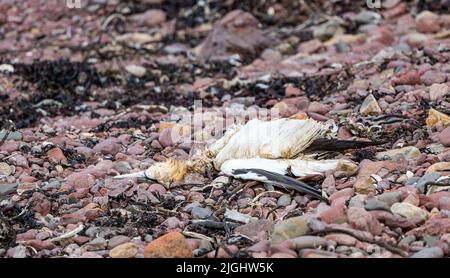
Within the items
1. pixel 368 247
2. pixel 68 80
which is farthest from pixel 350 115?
pixel 68 80

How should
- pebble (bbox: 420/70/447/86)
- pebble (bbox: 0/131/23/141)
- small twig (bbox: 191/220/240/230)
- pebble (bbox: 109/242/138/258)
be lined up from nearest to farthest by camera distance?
pebble (bbox: 109/242/138/258) < small twig (bbox: 191/220/240/230) < pebble (bbox: 0/131/23/141) < pebble (bbox: 420/70/447/86)

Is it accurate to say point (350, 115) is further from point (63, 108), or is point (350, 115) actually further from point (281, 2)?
point (281, 2)

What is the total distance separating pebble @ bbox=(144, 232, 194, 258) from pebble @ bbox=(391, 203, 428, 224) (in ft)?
3.09

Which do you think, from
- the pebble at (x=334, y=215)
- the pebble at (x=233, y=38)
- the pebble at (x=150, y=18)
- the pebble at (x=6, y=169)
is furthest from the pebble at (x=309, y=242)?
the pebble at (x=150, y=18)

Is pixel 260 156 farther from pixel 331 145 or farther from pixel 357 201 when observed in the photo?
pixel 357 201

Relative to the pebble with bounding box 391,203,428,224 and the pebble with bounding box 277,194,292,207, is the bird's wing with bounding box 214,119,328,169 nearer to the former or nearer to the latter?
the pebble with bounding box 277,194,292,207

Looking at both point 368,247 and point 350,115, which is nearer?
→ point 368,247

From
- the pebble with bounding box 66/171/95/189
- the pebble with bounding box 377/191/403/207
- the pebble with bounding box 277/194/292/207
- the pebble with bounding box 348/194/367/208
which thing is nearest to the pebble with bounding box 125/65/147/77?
the pebble with bounding box 66/171/95/189

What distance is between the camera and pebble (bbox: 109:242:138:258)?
11.7ft

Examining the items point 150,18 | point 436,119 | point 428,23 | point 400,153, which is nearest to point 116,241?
point 400,153
